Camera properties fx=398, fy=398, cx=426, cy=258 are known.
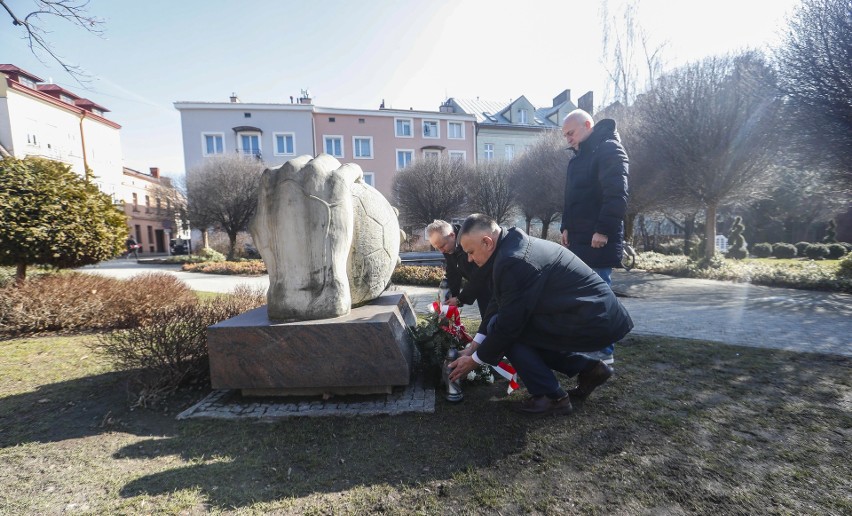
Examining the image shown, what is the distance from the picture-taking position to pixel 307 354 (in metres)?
3.11

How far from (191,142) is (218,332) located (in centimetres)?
3045

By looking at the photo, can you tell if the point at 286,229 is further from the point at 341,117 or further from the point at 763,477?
the point at 341,117

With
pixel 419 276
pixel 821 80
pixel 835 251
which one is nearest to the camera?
pixel 821 80

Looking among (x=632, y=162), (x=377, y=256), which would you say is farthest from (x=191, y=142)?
(x=377, y=256)

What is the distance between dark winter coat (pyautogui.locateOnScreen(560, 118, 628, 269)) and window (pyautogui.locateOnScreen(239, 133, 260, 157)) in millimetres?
29235

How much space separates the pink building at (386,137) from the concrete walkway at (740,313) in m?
22.3

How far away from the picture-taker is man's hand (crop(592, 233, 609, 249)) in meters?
3.56

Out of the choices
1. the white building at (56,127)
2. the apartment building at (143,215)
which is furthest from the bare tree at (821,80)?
the apartment building at (143,215)

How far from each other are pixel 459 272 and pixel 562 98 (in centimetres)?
3948

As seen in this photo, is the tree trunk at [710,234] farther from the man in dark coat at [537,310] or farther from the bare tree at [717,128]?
the man in dark coat at [537,310]

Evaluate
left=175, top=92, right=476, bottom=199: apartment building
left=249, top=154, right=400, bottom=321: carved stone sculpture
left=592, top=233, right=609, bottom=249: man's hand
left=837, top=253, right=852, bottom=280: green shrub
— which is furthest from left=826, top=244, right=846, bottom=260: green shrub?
left=249, top=154, right=400, bottom=321: carved stone sculpture

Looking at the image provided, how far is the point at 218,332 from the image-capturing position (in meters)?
3.09

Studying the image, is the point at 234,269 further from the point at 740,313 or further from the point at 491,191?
the point at 740,313

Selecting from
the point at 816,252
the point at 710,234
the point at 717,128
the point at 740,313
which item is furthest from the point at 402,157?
the point at 740,313
